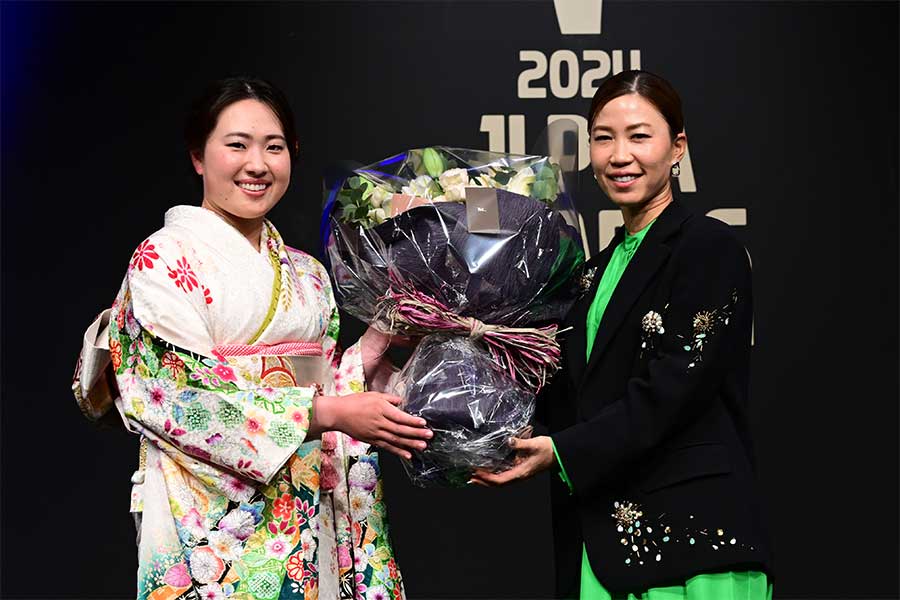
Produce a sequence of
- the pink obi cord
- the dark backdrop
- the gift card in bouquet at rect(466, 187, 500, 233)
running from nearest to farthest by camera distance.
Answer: the gift card in bouquet at rect(466, 187, 500, 233)
the pink obi cord
the dark backdrop

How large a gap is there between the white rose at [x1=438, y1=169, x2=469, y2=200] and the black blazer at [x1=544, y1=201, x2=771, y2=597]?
310mm

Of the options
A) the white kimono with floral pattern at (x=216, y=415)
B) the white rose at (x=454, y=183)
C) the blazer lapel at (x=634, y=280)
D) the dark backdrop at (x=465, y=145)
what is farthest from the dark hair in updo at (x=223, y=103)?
the dark backdrop at (x=465, y=145)

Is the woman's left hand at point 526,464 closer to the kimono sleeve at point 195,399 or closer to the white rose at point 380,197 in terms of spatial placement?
the kimono sleeve at point 195,399

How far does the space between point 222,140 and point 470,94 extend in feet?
4.64

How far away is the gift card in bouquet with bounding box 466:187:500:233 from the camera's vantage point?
67.9 inches

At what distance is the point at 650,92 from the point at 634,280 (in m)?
0.32

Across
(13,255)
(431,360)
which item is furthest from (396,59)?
(431,360)

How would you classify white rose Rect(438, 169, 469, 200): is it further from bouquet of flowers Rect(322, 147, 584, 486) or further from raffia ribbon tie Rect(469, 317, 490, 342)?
raffia ribbon tie Rect(469, 317, 490, 342)

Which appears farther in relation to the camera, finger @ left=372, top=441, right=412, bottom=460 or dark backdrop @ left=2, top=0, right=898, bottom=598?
dark backdrop @ left=2, top=0, right=898, bottom=598

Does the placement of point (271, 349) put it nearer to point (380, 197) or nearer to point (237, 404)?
point (237, 404)

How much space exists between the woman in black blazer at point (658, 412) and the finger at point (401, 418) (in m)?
0.15

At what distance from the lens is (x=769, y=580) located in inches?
71.3

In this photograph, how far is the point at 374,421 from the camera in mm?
1769

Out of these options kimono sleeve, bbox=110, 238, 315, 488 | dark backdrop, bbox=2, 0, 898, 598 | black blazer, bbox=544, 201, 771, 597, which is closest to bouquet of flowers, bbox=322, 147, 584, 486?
black blazer, bbox=544, 201, 771, 597
